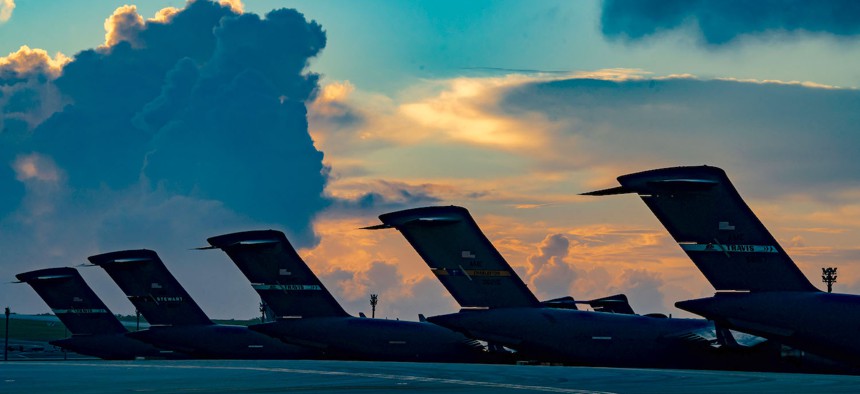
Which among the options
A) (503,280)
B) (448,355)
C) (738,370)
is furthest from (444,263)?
(738,370)

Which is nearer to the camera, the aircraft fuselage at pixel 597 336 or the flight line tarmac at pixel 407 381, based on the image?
the flight line tarmac at pixel 407 381

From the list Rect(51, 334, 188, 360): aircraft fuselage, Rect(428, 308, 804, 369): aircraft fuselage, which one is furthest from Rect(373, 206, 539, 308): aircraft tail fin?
Rect(51, 334, 188, 360): aircraft fuselage

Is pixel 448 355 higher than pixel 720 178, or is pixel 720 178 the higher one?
pixel 720 178

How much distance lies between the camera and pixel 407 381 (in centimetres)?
3184

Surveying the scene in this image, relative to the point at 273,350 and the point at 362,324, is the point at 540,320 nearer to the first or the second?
the point at 362,324

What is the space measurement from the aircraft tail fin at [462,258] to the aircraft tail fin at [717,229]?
12145 mm

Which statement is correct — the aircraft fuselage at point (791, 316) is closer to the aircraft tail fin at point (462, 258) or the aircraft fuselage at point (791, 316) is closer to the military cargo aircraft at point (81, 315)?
the aircraft tail fin at point (462, 258)

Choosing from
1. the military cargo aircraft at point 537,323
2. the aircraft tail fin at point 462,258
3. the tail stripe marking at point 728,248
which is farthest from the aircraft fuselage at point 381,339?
the tail stripe marking at point 728,248

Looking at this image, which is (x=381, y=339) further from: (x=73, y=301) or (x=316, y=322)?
(x=73, y=301)

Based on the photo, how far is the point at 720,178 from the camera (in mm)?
32469

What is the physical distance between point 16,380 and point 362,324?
61.2 ft

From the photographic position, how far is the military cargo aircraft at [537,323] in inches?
1577

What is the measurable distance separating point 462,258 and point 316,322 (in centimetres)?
984

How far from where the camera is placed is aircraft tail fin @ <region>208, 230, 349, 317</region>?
50875 millimetres
